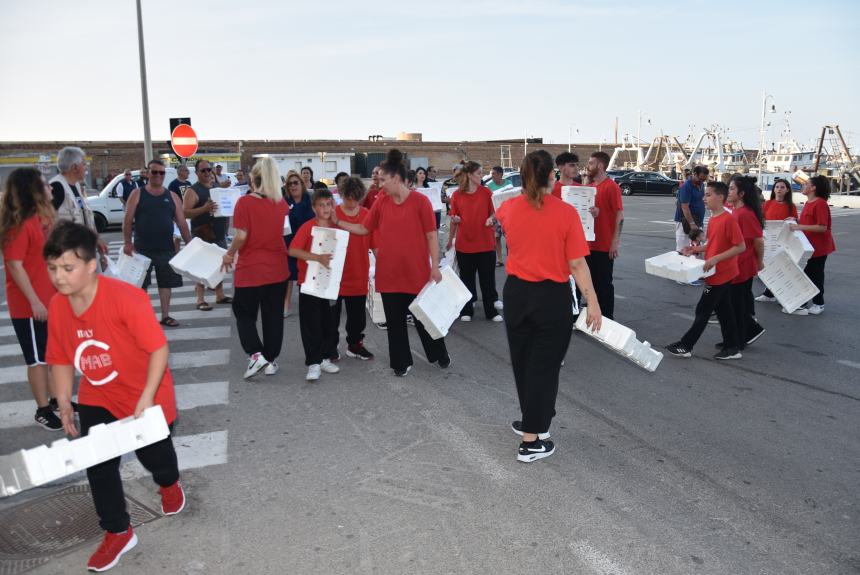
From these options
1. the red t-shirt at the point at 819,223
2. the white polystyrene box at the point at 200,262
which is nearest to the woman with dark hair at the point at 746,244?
the red t-shirt at the point at 819,223

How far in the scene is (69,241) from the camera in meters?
3.15

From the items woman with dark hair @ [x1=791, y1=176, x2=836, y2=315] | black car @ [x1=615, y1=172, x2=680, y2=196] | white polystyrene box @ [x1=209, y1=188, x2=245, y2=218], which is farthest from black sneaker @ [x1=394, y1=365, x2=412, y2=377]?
black car @ [x1=615, y1=172, x2=680, y2=196]

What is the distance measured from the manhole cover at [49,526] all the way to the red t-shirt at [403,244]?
2.87m

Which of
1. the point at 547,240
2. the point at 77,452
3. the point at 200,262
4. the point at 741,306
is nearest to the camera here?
the point at 77,452

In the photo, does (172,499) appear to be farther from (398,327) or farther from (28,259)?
(398,327)

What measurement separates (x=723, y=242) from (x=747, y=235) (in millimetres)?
618

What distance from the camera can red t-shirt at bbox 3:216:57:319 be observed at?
191 inches

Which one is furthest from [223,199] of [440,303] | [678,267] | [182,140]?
[678,267]

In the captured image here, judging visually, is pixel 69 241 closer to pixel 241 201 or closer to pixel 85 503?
pixel 85 503

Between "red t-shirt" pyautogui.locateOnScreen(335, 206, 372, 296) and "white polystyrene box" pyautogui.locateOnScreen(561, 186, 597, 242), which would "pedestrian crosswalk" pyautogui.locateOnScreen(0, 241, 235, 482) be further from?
"white polystyrene box" pyautogui.locateOnScreen(561, 186, 597, 242)

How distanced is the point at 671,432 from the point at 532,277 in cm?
170

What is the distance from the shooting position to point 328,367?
672cm

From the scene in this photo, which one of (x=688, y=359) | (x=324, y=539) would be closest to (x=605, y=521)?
(x=324, y=539)

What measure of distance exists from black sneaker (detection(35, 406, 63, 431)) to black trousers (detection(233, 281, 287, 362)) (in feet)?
5.26
